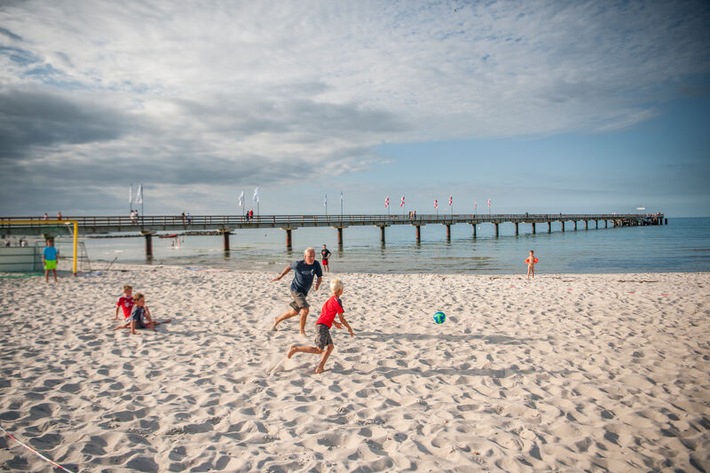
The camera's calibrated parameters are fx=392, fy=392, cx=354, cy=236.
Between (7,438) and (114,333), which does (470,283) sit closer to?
(114,333)

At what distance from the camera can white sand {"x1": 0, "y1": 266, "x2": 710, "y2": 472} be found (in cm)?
362

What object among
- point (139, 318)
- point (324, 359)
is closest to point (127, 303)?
point (139, 318)

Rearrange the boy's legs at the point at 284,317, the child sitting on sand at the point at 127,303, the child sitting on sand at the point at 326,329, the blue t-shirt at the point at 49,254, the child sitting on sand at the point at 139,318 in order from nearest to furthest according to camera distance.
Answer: the child sitting on sand at the point at 326,329
the boy's legs at the point at 284,317
the child sitting on sand at the point at 139,318
the child sitting on sand at the point at 127,303
the blue t-shirt at the point at 49,254

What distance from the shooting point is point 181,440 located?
3.83 m

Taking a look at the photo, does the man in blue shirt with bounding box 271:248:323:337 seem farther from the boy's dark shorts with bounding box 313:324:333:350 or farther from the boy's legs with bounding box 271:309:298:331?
the boy's dark shorts with bounding box 313:324:333:350

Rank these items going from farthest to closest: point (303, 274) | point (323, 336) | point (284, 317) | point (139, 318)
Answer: point (139, 318)
point (284, 317)
point (303, 274)
point (323, 336)

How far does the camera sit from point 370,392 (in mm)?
5039

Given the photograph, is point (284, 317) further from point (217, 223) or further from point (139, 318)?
point (217, 223)

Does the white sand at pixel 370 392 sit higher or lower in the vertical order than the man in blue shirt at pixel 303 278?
lower

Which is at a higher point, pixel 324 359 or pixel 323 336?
pixel 323 336

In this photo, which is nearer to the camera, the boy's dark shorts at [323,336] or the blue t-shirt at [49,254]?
the boy's dark shorts at [323,336]

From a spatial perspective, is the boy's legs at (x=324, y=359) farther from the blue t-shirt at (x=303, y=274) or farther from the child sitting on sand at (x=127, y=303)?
the child sitting on sand at (x=127, y=303)

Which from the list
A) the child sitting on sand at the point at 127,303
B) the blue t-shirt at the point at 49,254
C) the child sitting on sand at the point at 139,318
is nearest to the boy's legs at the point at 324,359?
the child sitting on sand at the point at 139,318

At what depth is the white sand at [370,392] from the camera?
3621 millimetres
